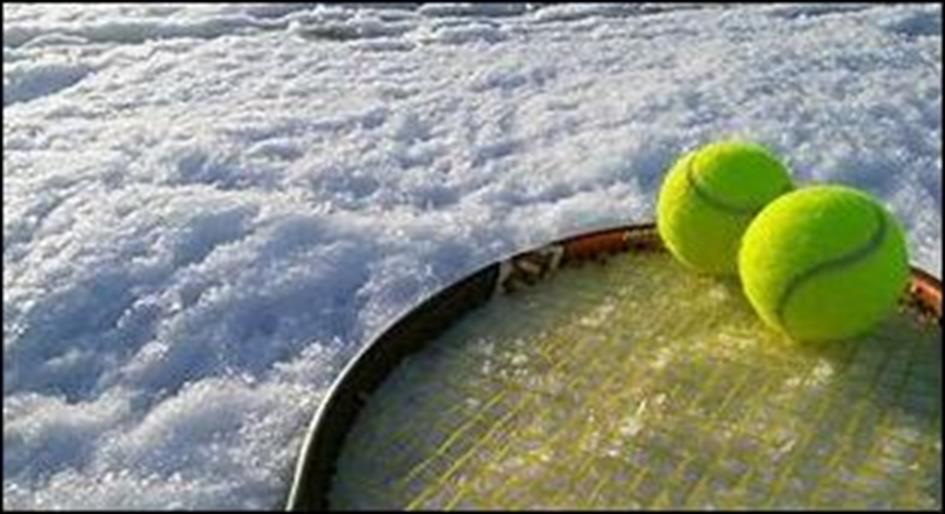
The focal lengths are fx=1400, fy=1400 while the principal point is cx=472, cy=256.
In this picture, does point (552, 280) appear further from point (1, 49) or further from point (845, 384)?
point (1, 49)

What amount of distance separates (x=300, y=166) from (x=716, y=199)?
4.76 ft

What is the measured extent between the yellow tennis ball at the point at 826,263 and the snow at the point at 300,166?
0.71 meters

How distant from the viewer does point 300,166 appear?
12.8ft

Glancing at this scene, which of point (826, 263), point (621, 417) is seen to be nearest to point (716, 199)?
point (826, 263)

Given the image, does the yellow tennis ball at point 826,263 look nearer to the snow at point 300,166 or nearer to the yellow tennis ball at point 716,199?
the yellow tennis ball at point 716,199

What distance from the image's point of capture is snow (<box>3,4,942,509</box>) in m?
2.77

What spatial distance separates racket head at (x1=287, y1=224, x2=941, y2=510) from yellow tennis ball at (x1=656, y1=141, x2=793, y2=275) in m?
0.11

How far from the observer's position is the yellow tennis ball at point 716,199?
2.83m

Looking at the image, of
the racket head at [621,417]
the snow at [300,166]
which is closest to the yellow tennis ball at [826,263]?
the racket head at [621,417]

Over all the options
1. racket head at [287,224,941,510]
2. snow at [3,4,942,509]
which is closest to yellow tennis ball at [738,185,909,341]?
racket head at [287,224,941,510]

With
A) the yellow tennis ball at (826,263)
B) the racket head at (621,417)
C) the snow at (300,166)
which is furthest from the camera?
the snow at (300,166)

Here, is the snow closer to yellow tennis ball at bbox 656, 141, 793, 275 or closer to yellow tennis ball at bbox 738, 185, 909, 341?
yellow tennis ball at bbox 656, 141, 793, 275

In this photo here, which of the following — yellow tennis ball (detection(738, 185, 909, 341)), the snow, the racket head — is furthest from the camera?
the snow

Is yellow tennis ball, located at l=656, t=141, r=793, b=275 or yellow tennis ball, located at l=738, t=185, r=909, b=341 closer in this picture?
yellow tennis ball, located at l=738, t=185, r=909, b=341
